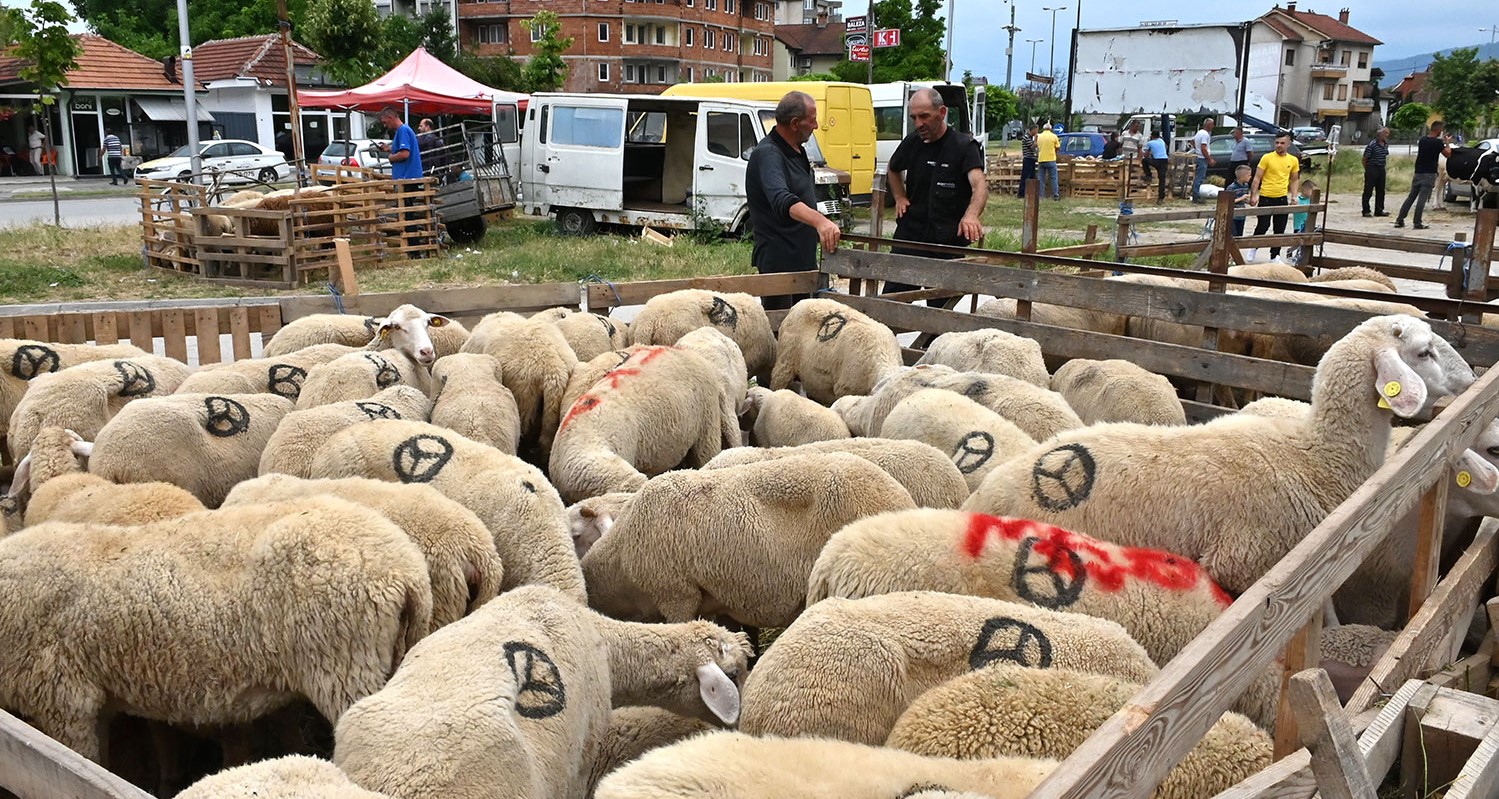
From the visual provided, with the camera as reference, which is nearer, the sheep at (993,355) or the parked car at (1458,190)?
the sheep at (993,355)

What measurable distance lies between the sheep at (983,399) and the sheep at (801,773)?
3.24m

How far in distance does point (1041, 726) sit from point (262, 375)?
4.82 metres

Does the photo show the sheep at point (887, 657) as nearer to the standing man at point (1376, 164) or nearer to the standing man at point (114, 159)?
the standing man at point (1376, 164)

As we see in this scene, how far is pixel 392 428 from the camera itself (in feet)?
16.1

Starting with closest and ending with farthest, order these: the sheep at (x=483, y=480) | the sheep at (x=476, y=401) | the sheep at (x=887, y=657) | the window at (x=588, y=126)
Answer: the sheep at (x=887, y=657), the sheep at (x=483, y=480), the sheep at (x=476, y=401), the window at (x=588, y=126)

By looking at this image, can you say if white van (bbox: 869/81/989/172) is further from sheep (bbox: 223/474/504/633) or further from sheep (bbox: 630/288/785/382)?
sheep (bbox: 223/474/504/633)

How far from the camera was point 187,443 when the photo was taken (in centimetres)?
505

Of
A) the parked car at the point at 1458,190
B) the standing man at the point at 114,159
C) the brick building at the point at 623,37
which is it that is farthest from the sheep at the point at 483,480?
the brick building at the point at 623,37

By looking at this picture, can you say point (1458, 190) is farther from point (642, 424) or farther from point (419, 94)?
point (642, 424)

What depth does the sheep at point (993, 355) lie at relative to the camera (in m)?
6.69

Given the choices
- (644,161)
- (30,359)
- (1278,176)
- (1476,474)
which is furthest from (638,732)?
(644,161)

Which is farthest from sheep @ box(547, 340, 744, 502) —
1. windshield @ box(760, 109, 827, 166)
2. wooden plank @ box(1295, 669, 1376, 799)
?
windshield @ box(760, 109, 827, 166)

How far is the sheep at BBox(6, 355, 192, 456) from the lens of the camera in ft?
17.8

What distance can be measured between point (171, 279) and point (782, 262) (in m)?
9.84
